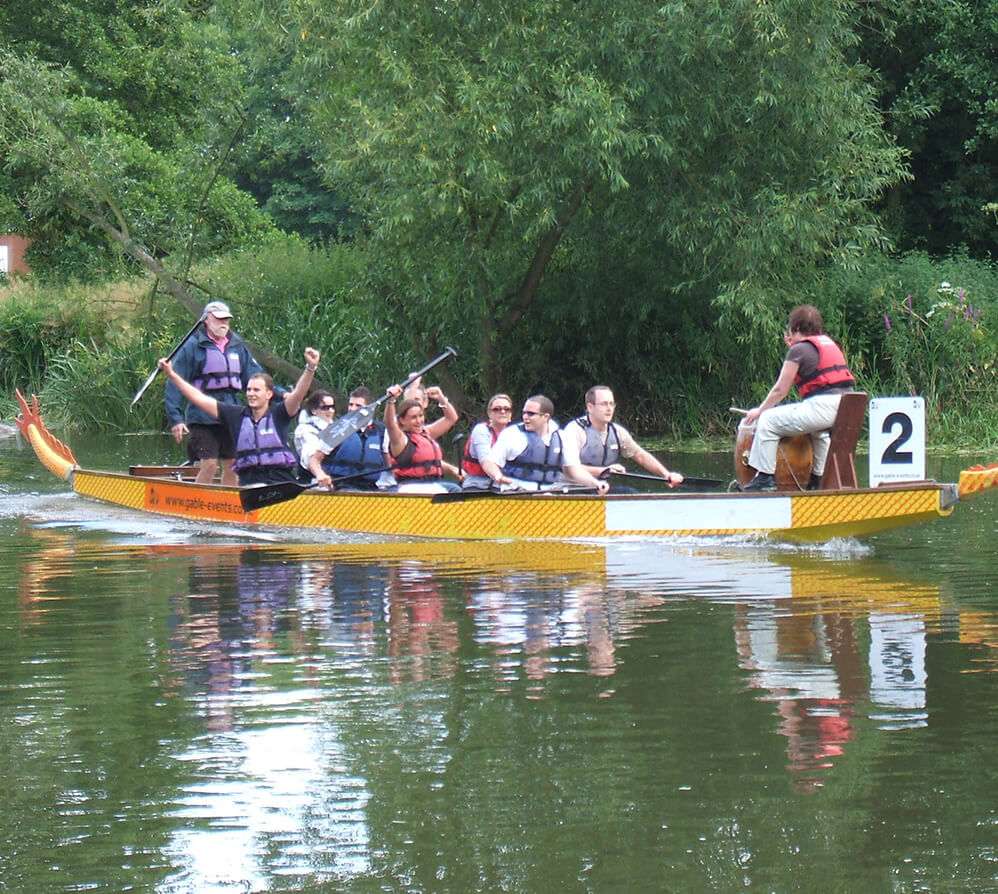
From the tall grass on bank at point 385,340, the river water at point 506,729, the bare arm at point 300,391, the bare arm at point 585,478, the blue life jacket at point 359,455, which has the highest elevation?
the tall grass on bank at point 385,340

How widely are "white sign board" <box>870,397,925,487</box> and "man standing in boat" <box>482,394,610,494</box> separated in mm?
2172

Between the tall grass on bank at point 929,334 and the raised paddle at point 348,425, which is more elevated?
the tall grass on bank at point 929,334

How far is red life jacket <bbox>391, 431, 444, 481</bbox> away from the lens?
11789 millimetres

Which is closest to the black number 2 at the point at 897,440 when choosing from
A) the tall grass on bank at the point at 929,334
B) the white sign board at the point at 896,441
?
the white sign board at the point at 896,441

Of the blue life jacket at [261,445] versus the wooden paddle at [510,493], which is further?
the blue life jacket at [261,445]

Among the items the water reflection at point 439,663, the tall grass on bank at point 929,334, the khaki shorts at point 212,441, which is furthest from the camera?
the tall grass on bank at point 929,334

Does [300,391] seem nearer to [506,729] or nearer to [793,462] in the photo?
[793,462]

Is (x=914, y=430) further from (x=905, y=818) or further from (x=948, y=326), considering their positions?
(x=948, y=326)

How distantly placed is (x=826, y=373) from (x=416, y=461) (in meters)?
3.24

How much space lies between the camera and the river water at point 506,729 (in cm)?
429

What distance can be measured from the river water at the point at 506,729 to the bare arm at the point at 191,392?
8.00 feet

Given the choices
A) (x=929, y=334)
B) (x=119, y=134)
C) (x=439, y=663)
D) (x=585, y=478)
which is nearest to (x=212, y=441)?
(x=585, y=478)

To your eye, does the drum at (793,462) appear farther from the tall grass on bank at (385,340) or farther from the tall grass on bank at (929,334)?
the tall grass on bank at (929,334)

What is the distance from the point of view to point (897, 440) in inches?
392
